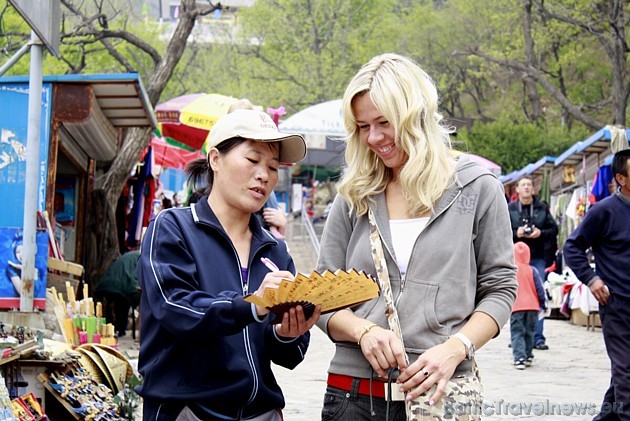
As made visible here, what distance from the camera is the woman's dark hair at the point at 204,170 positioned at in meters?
3.23

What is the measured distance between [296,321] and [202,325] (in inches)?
12.1

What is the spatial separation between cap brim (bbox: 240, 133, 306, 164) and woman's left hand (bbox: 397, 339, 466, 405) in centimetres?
86

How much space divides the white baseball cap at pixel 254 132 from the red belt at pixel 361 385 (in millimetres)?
804

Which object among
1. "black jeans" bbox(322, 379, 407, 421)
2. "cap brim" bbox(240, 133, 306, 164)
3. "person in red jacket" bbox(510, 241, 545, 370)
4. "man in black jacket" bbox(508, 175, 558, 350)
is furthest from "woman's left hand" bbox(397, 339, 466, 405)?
"man in black jacket" bbox(508, 175, 558, 350)

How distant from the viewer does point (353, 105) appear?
324 centimetres

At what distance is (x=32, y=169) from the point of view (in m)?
7.70

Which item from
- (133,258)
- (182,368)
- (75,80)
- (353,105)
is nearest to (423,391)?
(182,368)

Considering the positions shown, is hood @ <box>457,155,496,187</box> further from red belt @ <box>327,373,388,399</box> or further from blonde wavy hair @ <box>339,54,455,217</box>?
red belt @ <box>327,373,388,399</box>

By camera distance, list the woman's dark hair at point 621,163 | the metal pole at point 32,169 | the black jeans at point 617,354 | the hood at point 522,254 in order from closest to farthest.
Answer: the black jeans at point 617,354 < the woman's dark hair at point 621,163 < the metal pole at point 32,169 < the hood at point 522,254

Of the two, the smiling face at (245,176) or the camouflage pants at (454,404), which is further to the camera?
the smiling face at (245,176)

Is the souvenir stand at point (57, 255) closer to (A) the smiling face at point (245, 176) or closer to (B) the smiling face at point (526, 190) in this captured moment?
(A) the smiling face at point (245, 176)

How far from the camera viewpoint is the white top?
3.16 metres

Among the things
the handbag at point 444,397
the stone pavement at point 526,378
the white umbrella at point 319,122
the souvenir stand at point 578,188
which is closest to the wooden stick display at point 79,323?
the stone pavement at point 526,378

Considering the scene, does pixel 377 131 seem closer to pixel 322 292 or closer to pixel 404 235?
pixel 404 235
